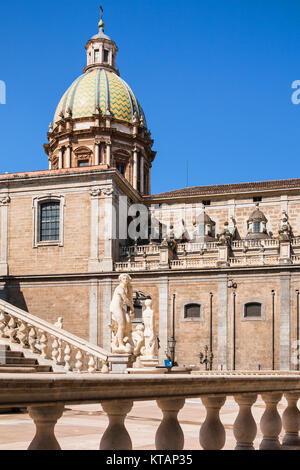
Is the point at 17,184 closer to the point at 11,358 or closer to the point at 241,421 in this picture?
the point at 11,358

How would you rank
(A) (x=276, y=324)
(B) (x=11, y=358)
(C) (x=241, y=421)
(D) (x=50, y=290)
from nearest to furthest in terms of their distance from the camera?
(C) (x=241, y=421), (B) (x=11, y=358), (A) (x=276, y=324), (D) (x=50, y=290)

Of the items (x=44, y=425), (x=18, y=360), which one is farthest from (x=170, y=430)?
(x=18, y=360)

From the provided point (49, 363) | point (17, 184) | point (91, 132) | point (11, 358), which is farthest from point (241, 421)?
point (91, 132)

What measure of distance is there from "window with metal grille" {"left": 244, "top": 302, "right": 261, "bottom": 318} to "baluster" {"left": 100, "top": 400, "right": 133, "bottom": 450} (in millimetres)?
34241

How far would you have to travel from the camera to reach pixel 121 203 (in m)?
45.1

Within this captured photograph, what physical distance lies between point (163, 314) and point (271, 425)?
3351cm

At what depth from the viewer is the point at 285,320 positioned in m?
36.7

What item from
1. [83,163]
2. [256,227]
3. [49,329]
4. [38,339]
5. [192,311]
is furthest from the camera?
[83,163]

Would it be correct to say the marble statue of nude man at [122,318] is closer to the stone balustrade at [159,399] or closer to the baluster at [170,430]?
the stone balustrade at [159,399]

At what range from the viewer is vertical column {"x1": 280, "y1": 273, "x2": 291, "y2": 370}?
119ft

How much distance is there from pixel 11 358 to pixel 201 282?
25223 millimetres

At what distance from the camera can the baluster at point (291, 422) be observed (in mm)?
6367

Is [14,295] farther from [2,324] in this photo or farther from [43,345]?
[43,345]

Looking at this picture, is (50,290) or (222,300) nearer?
(222,300)
